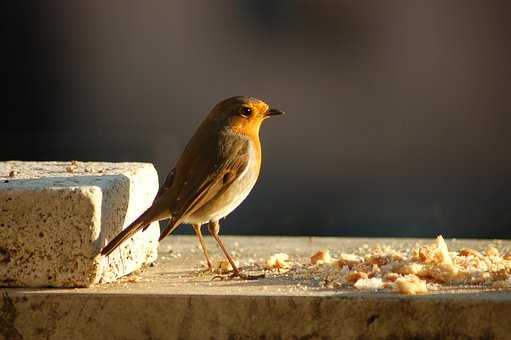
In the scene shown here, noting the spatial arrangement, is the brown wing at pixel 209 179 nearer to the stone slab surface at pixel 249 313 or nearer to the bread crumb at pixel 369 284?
the stone slab surface at pixel 249 313

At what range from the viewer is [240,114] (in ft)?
24.9

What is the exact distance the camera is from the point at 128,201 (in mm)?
7359

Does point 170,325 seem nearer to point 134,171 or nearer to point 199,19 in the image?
point 134,171

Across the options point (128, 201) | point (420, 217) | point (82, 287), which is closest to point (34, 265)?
point (82, 287)

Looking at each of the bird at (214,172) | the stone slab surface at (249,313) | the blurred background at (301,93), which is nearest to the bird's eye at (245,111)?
the bird at (214,172)

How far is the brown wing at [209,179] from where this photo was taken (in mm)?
7207

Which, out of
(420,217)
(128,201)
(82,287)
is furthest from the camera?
(420,217)

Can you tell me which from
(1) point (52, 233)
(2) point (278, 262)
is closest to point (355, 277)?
(2) point (278, 262)

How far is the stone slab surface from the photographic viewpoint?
6.37 meters

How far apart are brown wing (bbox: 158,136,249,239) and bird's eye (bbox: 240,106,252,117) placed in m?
0.14

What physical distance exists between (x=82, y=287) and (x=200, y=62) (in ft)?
21.8

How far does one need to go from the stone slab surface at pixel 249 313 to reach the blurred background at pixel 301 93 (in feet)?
16.7

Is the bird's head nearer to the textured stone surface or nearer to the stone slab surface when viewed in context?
the textured stone surface

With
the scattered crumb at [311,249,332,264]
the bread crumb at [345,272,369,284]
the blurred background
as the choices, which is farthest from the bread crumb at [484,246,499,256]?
the blurred background
